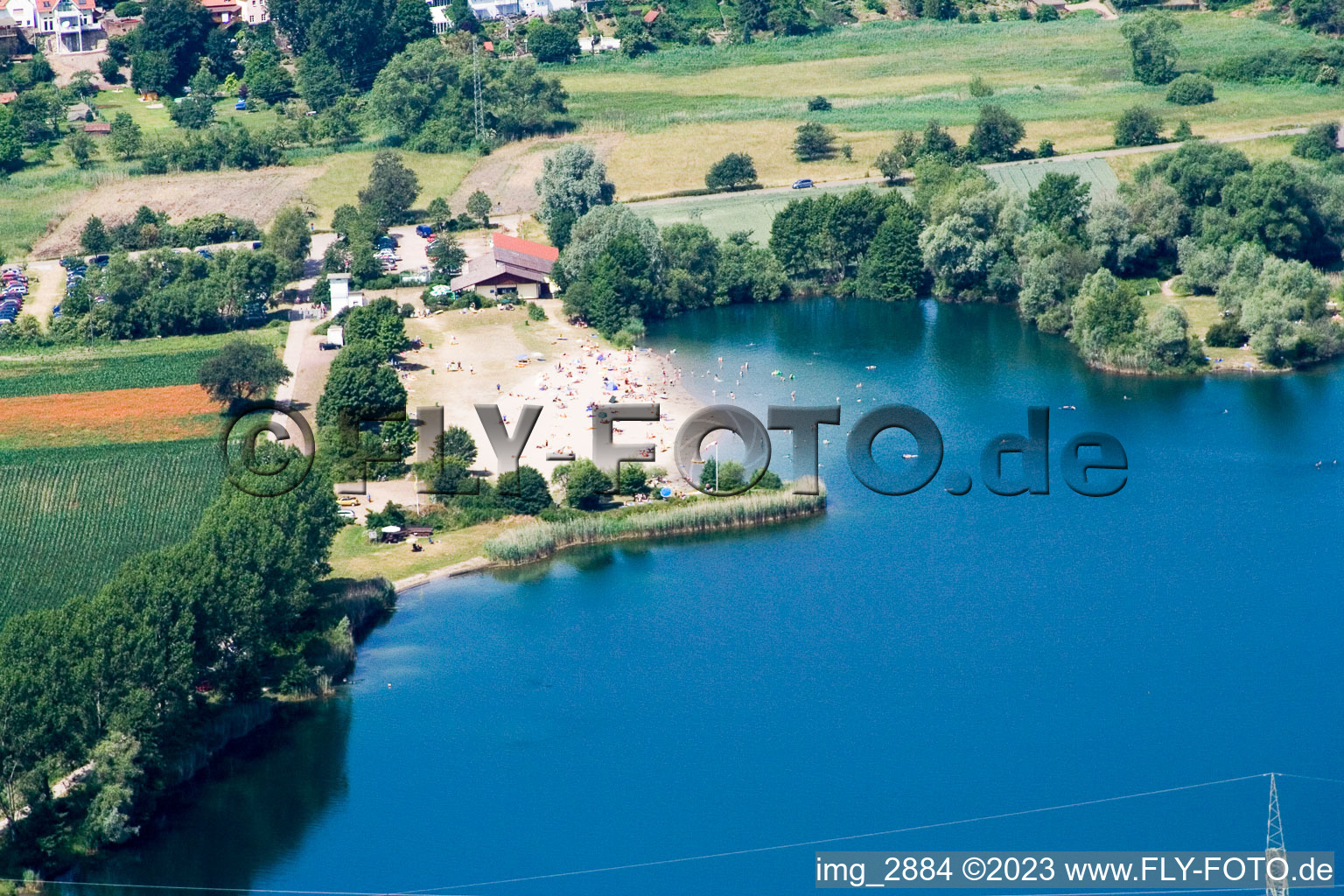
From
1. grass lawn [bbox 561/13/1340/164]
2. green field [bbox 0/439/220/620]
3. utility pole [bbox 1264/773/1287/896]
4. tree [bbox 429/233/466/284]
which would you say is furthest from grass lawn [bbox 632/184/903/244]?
utility pole [bbox 1264/773/1287/896]

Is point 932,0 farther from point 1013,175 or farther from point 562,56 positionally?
point 1013,175

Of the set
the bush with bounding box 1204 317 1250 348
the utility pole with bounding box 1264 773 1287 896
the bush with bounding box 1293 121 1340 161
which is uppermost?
the bush with bounding box 1293 121 1340 161

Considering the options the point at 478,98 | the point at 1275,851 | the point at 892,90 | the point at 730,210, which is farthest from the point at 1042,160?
the point at 1275,851

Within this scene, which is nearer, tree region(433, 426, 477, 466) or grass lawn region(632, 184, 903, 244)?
tree region(433, 426, 477, 466)

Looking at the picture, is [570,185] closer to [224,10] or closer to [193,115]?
[193,115]

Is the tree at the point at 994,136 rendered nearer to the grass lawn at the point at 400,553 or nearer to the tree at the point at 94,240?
the tree at the point at 94,240

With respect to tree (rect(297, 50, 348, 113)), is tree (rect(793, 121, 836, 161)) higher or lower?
lower

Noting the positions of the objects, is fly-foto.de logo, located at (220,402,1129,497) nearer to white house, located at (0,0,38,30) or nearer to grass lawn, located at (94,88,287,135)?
grass lawn, located at (94,88,287,135)
